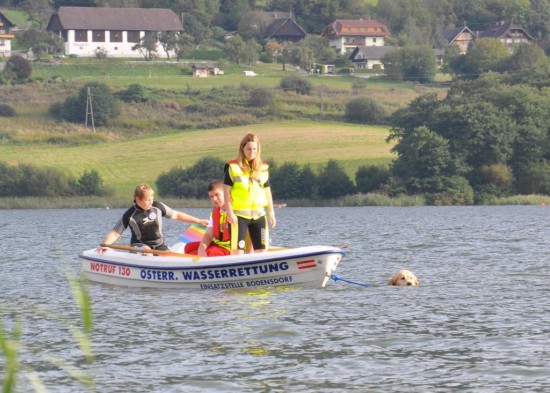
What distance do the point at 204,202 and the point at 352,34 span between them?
321ft

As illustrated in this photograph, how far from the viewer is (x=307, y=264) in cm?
1900

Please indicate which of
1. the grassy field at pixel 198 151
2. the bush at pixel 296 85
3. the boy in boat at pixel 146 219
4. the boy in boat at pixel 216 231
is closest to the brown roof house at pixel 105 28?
the bush at pixel 296 85

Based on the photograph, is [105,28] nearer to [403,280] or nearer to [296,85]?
[296,85]

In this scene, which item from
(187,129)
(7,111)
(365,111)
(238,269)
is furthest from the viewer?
(365,111)

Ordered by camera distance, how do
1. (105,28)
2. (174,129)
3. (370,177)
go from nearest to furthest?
1. (370,177)
2. (174,129)
3. (105,28)

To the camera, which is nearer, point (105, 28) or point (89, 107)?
point (89, 107)

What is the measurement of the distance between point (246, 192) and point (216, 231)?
4.20 feet

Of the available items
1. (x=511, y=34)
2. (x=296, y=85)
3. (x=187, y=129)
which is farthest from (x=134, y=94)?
(x=511, y=34)

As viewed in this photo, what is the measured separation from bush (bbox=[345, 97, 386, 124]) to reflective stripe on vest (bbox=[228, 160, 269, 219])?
3310 inches

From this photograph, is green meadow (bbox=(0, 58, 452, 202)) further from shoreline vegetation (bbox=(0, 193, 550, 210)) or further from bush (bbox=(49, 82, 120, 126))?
shoreline vegetation (bbox=(0, 193, 550, 210))

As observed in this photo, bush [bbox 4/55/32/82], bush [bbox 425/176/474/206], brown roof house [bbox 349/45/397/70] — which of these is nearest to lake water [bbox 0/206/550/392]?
bush [bbox 425/176/474/206]

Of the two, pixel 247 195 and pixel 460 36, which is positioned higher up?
pixel 460 36

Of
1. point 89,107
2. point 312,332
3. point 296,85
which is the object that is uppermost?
point 296,85

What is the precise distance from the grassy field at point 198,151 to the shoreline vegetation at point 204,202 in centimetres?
294
